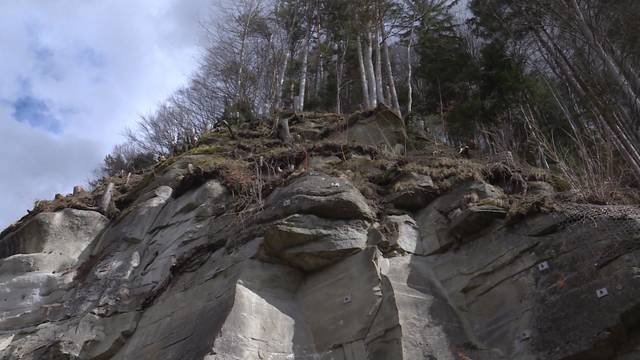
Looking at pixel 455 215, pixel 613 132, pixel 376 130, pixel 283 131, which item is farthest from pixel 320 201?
pixel 283 131

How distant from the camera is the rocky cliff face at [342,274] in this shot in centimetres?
612

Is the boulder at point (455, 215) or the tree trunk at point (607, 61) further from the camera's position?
the tree trunk at point (607, 61)

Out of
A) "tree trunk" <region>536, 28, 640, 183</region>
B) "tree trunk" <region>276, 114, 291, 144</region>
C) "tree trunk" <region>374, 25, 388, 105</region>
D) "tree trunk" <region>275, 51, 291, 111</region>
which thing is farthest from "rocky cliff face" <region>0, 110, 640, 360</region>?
"tree trunk" <region>275, 51, 291, 111</region>

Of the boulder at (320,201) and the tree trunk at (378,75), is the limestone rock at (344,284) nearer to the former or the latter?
the boulder at (320,201)

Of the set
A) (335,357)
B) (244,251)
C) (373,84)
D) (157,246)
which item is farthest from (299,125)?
(335,357)

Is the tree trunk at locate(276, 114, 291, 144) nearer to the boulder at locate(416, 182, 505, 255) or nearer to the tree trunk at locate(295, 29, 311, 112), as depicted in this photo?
the tree trunk at locate(295, 29, 311, 112)

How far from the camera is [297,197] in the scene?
26.7ft

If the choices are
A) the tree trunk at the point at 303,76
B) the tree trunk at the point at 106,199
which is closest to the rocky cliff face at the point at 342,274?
the tree trunk at the point at 106,199

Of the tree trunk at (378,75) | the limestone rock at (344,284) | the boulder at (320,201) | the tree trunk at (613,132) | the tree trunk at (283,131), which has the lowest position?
the limestone rock at (344,284)

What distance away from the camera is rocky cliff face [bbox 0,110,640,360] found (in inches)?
241

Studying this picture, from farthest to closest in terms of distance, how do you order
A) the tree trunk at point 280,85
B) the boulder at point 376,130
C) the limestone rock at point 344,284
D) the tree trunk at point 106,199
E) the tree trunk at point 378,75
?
1. the tree trunk at point 280,85
2. the tree trunk at point 378,75
3. the boulder at point 376,130
4. the tree trunk at point 106,199
5. the limestone rock at point 344,284

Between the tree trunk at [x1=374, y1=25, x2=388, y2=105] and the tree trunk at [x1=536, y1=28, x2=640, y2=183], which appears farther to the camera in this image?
the tree trunk at [x1=374, y1=25, x2=388, y2=105]

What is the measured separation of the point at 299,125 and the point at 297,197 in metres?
7.62

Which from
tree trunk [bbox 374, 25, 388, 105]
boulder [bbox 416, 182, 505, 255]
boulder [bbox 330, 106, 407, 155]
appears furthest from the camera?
tree trunk [bbox 374, 25, 388, 105]
